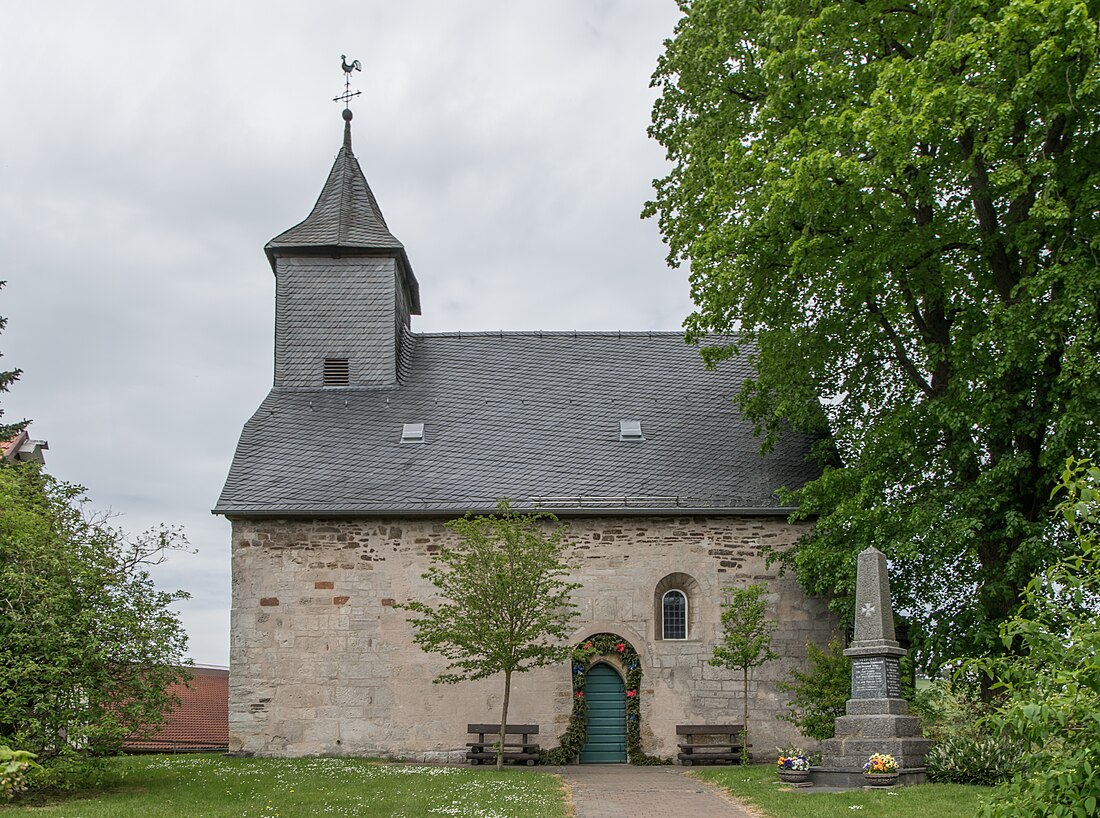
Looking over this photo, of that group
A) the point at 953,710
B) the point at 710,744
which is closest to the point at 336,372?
the point at 710,744

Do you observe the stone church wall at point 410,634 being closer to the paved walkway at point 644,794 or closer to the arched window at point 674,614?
the arched window at point 674,614

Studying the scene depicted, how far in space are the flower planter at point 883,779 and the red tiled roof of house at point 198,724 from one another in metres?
12.2

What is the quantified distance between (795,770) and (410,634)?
289 inches

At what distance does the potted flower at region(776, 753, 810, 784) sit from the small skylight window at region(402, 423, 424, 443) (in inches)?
375

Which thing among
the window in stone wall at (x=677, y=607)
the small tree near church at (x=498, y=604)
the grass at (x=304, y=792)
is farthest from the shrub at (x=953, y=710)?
the small tree near church at (x=498, y=604)

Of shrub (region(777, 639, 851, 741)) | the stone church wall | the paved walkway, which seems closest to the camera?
the paved walkway

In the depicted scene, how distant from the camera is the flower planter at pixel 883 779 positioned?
37.3 feet

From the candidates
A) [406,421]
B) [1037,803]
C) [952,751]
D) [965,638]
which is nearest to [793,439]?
[965,638]

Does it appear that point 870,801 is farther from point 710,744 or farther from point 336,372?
point 336,372

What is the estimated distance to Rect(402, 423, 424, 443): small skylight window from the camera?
19.8 meters

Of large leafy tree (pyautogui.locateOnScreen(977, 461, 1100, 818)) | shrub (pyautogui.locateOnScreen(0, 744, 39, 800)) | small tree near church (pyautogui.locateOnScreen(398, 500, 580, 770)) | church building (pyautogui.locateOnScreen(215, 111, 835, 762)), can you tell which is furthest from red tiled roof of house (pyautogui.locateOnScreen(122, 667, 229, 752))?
shrub (pyautogui.locateOnScreen(0, 744, 39, 800))

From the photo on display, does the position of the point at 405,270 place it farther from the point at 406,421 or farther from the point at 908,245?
the point at 908,245

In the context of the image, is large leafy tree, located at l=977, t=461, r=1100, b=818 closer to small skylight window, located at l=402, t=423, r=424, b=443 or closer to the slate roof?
the slate roof

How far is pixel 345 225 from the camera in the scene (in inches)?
890
